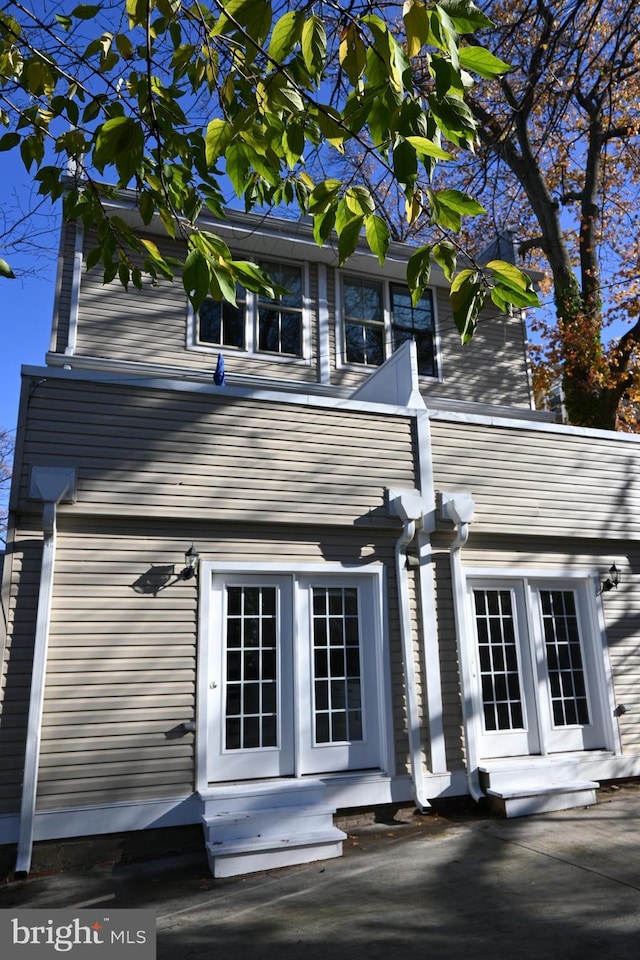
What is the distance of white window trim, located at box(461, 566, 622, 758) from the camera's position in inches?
277

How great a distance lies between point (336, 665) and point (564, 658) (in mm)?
2622

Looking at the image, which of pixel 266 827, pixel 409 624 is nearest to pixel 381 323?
pixel 409 624

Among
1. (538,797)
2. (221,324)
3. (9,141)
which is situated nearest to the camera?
(9,141)

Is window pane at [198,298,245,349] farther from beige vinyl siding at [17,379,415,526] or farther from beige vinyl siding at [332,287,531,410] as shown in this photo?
beige vinyl siding at [17,379,415,526]

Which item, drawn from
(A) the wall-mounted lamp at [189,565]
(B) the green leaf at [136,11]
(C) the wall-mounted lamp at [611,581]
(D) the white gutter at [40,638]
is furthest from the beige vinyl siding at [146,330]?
(B) the green leaf at [136,11]

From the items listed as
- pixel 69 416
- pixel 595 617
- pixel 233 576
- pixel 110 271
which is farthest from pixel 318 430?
pixel 595 617

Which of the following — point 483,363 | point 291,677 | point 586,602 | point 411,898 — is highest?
point 483,363

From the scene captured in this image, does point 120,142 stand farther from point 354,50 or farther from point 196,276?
point 354,50

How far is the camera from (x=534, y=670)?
7.03 m

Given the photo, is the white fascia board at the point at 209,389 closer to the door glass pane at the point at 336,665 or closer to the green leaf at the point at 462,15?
the door glass pane at the point at 336,665

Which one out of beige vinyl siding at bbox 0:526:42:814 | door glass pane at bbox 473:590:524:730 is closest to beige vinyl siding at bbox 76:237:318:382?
beige vinyl siding at bbox 0:526:42:814

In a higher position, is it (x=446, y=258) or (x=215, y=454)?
(x=215, y=454)

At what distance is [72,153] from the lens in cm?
374

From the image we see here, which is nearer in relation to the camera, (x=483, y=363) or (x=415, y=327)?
(x=415, y=327)
